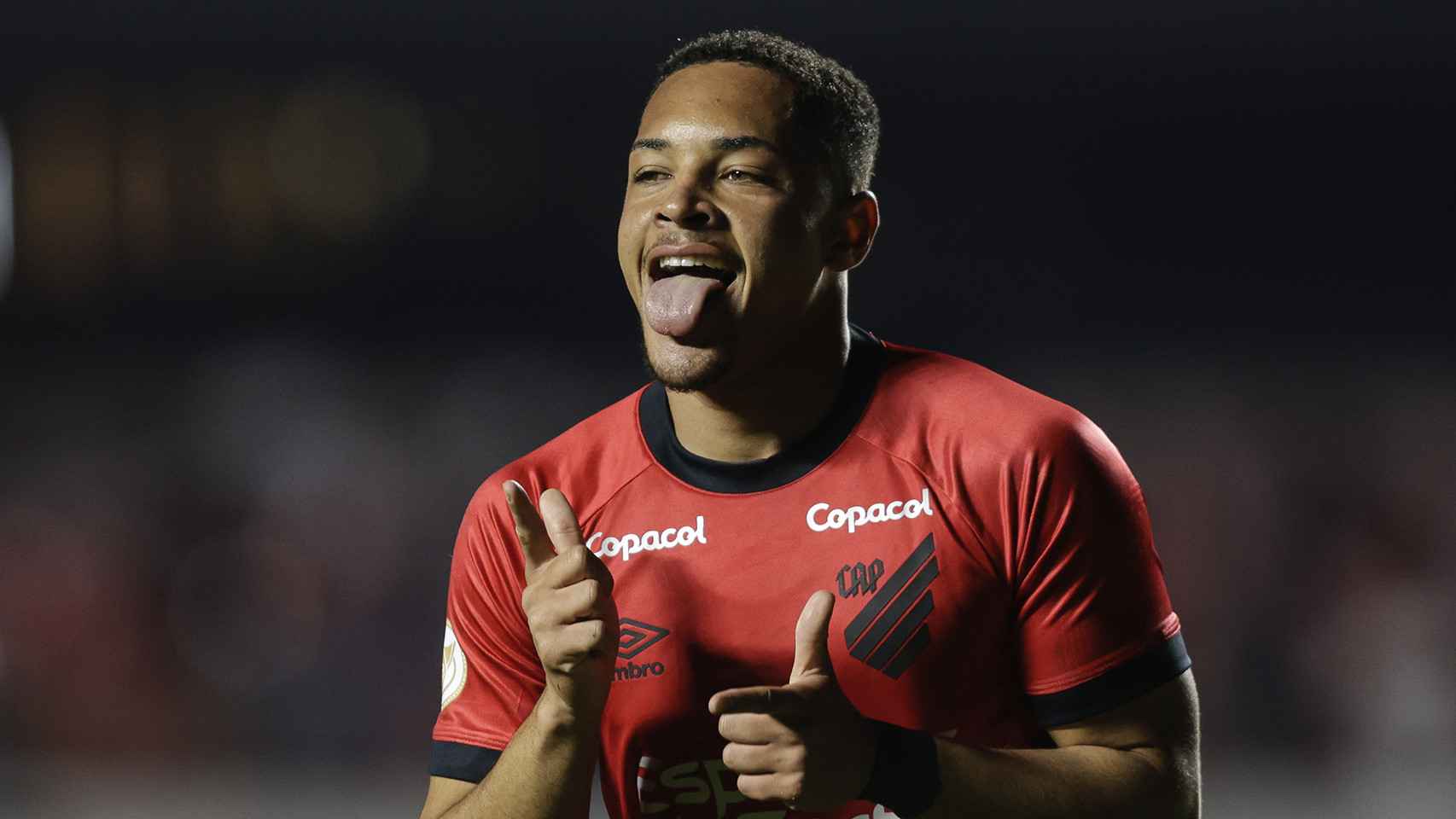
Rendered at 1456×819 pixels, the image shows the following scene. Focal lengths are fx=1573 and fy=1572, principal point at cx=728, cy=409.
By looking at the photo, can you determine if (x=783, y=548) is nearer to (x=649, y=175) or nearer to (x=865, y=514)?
(x=865, y=514)

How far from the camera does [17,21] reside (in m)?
7.77

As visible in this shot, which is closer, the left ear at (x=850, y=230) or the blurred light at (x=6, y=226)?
the left ear at (x=850, y=230)

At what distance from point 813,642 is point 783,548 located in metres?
0.34


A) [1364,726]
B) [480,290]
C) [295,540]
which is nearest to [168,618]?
[295,540]

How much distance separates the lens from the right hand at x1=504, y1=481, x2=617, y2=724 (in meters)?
1.74

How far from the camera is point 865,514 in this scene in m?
2.00

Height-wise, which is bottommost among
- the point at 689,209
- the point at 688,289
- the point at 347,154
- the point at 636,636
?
the point at 636,636

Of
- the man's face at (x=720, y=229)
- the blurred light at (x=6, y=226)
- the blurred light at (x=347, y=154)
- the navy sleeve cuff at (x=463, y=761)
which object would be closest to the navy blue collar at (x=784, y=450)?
the man's face at (x=720, y=229)

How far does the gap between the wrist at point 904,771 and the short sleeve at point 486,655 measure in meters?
0.59

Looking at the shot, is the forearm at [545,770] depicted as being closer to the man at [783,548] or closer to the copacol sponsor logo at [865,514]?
the man at [783,548]

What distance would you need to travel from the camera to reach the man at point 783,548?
1857 mm

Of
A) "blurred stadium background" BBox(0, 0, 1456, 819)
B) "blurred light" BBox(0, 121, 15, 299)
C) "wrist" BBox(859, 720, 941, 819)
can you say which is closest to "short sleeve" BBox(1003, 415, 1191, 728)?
"wrist" BBox(859, 720, 941, 819)

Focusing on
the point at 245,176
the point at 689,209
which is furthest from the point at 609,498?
the point at 245,176

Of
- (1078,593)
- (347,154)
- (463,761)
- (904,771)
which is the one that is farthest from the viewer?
(347,154)
